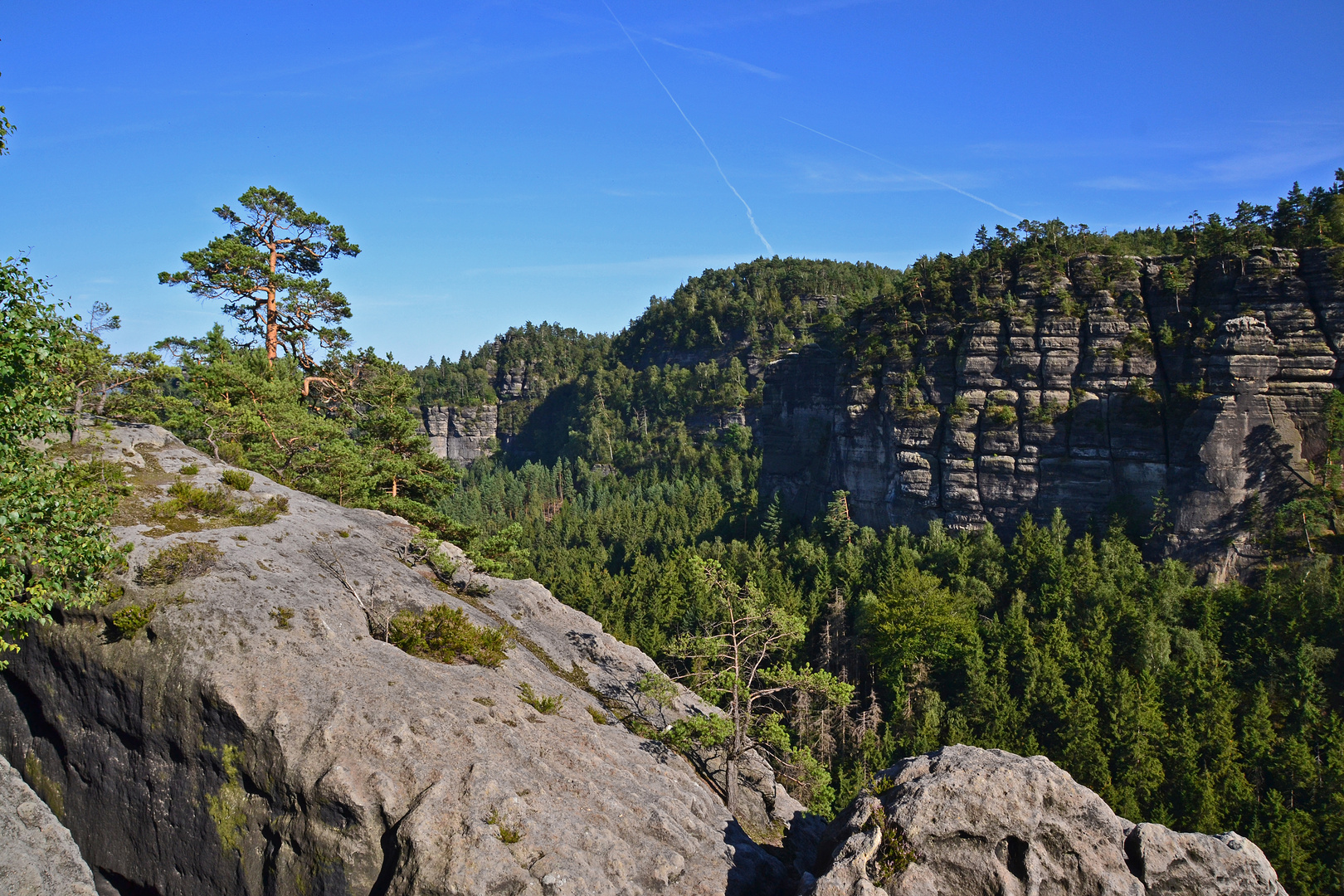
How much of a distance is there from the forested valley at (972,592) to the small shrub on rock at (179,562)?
1.67 meters

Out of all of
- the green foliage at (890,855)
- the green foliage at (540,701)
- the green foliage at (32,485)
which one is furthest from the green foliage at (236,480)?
the green foliage at (890,855)

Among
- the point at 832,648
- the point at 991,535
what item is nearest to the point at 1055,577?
the point at 991,535

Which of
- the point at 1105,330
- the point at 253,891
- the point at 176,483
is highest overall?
the point at 1105,330

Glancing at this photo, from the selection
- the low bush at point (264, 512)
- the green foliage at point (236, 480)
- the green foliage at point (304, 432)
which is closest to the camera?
the low bush at point (264, 512)

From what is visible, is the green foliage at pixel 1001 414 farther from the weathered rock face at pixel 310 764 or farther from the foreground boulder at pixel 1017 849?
the foreground boulder at pixel 1017 849

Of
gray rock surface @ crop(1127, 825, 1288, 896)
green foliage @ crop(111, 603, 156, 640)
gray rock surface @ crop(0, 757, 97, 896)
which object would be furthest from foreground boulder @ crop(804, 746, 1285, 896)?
green foliage @ crop(111, 603, 156, 640)

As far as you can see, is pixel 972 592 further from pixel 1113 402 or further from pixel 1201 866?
pixel 1201 866

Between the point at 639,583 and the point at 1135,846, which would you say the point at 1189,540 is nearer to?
the point at 639,583

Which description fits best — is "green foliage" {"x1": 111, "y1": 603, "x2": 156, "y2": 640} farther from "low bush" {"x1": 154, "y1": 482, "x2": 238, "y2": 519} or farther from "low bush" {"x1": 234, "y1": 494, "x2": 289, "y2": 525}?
"low bush" {"x1": 234, "y1": 494, "x2": 289, "y2": 525}

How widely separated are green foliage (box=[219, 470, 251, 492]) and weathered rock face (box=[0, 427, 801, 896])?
3108 millimetres

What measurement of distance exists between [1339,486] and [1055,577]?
836 inches

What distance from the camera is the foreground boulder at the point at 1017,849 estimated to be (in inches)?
429

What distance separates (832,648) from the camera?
5550cm

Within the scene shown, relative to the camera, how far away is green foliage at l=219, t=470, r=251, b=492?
1797 centimetres
